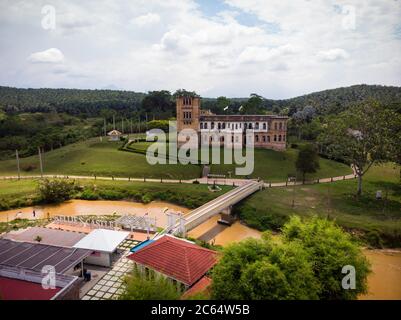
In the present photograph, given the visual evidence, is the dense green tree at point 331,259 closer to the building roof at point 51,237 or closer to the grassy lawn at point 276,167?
the building roof at point 51,237

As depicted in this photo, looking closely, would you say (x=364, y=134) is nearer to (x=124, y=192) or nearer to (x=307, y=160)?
(x=307, y=160)

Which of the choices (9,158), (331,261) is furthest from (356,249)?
(9,158)

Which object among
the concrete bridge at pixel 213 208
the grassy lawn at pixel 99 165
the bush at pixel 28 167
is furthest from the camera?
the bush at pixel 28 167

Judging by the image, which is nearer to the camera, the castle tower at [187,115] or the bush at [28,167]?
the bush at [28,167]

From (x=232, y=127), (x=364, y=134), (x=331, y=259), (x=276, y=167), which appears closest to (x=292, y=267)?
(x=331, y=259)

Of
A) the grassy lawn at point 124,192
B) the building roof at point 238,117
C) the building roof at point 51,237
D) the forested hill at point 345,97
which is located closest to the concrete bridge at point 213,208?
the grassy lawn at point 124,192
